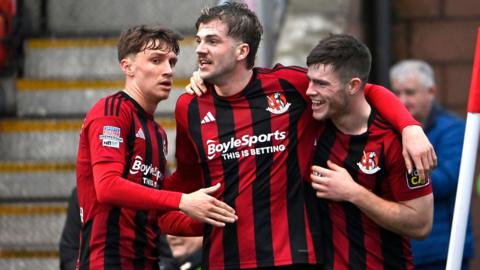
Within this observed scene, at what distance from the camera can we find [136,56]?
6.34 metres

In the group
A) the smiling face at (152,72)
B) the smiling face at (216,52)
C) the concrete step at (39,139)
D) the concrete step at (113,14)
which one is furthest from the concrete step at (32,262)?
the smiling face at (216,52)

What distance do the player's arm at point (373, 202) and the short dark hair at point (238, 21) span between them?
0.68m

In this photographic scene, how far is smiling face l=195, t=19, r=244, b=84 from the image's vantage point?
619 cm

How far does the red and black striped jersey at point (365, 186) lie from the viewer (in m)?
6.20

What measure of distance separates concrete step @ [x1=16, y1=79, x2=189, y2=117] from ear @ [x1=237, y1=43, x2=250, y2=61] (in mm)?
3719

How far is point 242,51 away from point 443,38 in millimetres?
5441

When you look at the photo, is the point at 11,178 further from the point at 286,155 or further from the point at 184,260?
the point at 286,155

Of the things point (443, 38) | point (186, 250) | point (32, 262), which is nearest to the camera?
point (186, 250)

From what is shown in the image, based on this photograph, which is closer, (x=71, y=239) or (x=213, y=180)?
(x=213, y=180)

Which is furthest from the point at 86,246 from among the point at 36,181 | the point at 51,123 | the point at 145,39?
the point at 51,123

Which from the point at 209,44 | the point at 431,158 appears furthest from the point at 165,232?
the point at 431,158

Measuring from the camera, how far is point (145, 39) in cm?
633

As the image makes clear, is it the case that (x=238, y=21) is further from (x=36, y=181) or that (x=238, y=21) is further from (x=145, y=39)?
(x=36, y=181)

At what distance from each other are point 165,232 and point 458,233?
1.46 m
